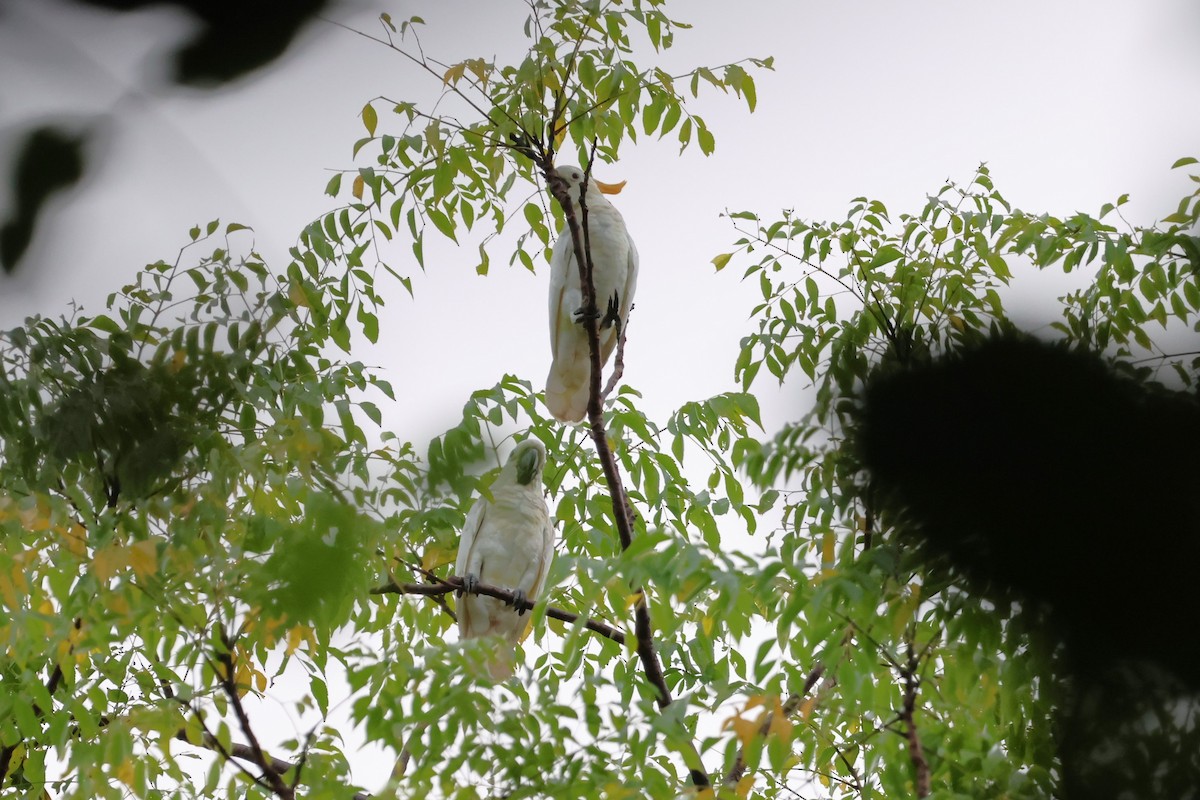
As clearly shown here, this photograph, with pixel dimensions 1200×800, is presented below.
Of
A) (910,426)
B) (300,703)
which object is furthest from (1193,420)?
(300,703)

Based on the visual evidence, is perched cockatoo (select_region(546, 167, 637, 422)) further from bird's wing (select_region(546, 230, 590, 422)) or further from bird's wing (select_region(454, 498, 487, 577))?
bird's wing (select_region(454, 498, 487, 577))

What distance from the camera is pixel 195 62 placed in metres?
0.25

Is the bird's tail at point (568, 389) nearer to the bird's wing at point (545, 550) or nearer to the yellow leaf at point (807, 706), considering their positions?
the bird's wing at point (545, 550)

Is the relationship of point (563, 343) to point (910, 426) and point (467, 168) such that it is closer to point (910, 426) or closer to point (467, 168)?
point (467, 168)

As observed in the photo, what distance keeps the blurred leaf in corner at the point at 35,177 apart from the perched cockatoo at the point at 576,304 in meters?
3.14

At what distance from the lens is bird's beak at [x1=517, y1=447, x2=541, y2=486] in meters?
3.49

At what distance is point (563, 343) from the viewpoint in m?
3.49

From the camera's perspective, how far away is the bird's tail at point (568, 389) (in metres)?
3.44

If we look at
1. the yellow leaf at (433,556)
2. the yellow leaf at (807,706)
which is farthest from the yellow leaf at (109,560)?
the yellow leaf at (433,556)

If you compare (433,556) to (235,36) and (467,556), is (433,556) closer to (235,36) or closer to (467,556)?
(467,556)

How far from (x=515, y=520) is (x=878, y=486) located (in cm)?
317

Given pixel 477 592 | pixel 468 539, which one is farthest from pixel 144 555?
pixel 468 539

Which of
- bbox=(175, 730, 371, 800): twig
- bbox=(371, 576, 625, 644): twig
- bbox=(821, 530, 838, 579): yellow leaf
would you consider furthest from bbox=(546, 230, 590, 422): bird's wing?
bbox=(821, 530, 838, 579): yellow leaf

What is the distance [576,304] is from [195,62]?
10.6 feet
